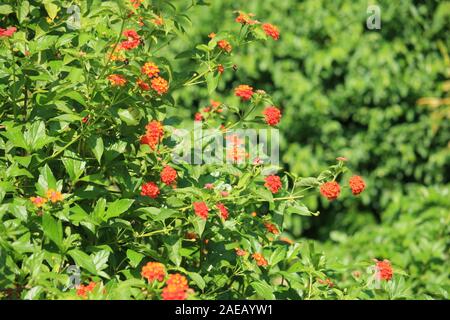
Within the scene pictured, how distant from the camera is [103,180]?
2.30 metres

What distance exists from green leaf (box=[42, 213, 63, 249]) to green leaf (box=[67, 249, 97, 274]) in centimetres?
6

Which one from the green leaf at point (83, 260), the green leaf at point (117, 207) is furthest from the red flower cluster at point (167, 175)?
the green leaf at point (83, 260)

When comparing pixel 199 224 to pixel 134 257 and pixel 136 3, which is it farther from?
pixel 136 3

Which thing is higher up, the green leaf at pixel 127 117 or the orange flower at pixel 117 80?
the orange flower at pixel 117 80

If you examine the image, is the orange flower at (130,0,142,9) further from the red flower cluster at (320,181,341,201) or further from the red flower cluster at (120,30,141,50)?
the red flower cluster at (320,181,341,201)

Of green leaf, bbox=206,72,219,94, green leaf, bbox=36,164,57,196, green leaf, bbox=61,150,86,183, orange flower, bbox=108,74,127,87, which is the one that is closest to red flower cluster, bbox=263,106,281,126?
green leaf, bbox=206,72,219,94

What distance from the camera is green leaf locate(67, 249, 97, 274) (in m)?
1.94

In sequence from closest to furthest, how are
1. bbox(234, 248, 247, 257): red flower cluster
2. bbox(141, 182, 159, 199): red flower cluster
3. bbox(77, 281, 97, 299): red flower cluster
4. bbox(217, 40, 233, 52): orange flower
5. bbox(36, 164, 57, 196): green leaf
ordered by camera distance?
1. bbox(77, 281, 97, 299): red flower cluster
2. bbox(36, 164, 57, 196): green leaf
3. bbox(141, 182, 159, 199): red flower cluster
4. bbox(234, 248, 247, 257): red flower cluster
5. bbox(217, 40, 233, 52): orange flower

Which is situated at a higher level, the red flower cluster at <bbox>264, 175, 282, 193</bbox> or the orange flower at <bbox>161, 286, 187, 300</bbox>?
the red flower cluster at <bbox>264, 175, 282, 193</bbox>

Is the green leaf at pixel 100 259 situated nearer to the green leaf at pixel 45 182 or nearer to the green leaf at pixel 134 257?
the green leaf at pixel 134 257

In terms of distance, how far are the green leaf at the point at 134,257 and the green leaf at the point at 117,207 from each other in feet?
0.39

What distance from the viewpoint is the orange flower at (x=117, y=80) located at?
2092 millimetres

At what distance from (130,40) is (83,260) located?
0.72 meters

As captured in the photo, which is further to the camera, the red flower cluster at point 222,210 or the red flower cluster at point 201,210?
the red flower cluster at point 222,210
